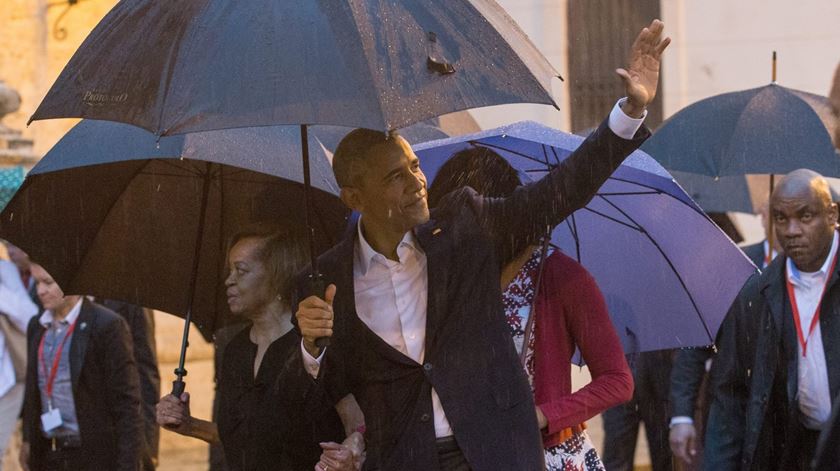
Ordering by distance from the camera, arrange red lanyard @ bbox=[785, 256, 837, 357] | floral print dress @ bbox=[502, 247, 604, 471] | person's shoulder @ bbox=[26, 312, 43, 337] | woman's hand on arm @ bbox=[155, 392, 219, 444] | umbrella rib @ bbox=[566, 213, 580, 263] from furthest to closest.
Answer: person's shoulder @ bbox=[26, 312, 43, 337] < red lanyard @ bbox=[785, 256, 837, 357] < umbrella rib @ bbox=[566, 213, 580, 263] < woman's hand on arm @ bbox=[155, 392, 219, 444] < floral print dress @ bbox=[502, 247, 604, 471]

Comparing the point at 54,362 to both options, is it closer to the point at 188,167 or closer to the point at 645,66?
the point at 188,167

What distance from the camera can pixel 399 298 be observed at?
4.87 meters

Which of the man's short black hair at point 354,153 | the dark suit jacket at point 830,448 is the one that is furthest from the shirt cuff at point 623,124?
the dark suit jacket at point 830,448

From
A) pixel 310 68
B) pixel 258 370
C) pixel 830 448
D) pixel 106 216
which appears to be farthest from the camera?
pixel 106 216

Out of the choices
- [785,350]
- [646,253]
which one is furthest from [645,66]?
[785,350]

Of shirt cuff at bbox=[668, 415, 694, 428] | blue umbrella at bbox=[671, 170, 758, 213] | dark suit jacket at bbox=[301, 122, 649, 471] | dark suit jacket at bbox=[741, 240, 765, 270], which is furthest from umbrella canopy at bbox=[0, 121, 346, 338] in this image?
blue umbrella at bbox=[671, 170, 758, 213]

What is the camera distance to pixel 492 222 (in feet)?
16.0

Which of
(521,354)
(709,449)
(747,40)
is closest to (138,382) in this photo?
(709,449)

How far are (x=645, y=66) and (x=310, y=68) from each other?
35.3 inches

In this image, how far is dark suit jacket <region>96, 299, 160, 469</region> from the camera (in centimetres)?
934

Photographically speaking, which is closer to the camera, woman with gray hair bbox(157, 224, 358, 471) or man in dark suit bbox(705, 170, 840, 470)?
woman with gray hair bbox(157, 224, 358, 471)

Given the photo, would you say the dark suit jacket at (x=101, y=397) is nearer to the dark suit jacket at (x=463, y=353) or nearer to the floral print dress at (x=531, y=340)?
the floral print dress at (x=531, y=340)

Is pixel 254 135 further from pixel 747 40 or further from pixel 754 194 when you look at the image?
pixel 747 40

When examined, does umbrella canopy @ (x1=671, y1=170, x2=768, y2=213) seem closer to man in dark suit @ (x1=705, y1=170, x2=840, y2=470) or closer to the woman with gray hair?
man in dark suit @ (x1=705, y1=170, x2=840, y2=470)
